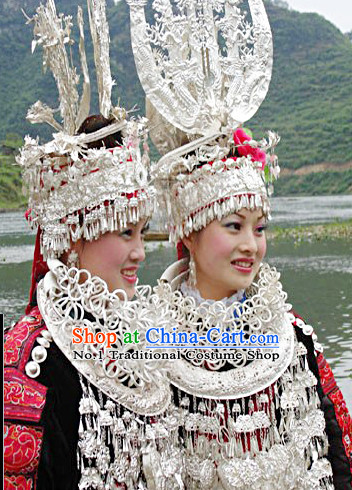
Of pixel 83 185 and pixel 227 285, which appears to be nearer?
pixel 83 185

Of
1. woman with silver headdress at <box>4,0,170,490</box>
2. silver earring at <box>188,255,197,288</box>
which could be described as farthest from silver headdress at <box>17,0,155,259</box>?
silver earring at <box>188,255,197,288</box>

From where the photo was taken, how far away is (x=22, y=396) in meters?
2.21

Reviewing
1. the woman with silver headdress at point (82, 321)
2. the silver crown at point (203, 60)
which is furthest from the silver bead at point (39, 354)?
the silver crown at point (203, 60)

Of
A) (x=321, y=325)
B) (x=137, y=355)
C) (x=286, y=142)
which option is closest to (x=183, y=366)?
(x=137, y=355)

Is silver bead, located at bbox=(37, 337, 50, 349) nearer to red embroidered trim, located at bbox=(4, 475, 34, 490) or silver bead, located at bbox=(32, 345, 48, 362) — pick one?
silver bead, located at bbox=(32, 345, 48, 362)

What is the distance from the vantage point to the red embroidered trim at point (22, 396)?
2189mm

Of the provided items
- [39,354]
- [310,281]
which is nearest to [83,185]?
[39,354]

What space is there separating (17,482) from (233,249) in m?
1.28

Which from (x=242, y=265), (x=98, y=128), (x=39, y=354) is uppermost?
(x=98, y=128)

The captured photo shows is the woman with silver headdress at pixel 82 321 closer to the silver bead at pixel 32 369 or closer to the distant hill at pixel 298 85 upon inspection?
the silver bead at pixel 32 369

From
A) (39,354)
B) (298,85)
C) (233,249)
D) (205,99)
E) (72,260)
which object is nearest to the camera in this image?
(39,354)

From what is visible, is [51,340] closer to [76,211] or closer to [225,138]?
[76,211]

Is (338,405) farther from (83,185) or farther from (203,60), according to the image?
(203,60)

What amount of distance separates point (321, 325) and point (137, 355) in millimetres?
7026
